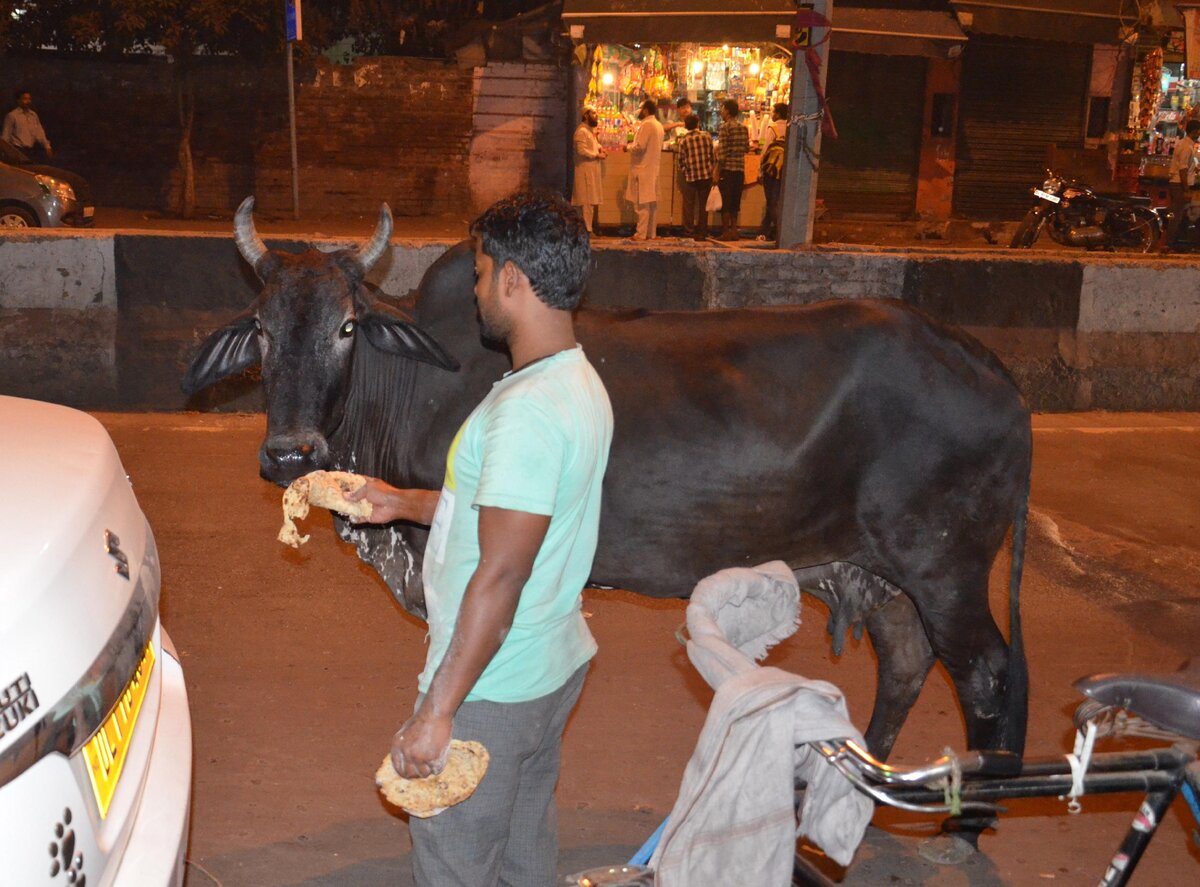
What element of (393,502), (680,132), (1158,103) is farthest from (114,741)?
(1158,103)

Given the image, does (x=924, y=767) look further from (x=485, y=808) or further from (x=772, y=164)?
(x=772, y=164)

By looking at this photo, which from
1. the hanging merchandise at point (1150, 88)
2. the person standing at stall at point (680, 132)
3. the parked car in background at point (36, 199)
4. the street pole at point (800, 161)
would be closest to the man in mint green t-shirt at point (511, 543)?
the street pole at point (800, 161)

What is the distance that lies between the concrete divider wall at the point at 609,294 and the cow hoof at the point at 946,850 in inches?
195

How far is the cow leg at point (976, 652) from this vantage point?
4289 mm

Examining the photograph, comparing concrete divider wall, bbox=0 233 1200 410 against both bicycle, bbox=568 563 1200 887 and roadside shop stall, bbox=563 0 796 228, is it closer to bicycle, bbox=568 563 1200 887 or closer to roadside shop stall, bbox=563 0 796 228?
bicycle, bbox=568 563 1200 887

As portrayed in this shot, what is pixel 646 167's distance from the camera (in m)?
17.2

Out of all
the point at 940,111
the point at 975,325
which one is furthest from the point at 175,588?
the point at 940,111

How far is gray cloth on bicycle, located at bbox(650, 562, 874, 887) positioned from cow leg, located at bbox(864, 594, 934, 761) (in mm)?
2516

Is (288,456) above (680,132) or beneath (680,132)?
beneath

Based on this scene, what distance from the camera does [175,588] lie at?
237 inches

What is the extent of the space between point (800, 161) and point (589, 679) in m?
5.50

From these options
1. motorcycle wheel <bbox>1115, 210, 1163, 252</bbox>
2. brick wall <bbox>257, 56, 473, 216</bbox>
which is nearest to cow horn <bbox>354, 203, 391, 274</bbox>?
motorcycle wheel <bbox>1115, 210, 1163, 252</bbox>

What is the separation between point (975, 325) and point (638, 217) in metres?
9.46

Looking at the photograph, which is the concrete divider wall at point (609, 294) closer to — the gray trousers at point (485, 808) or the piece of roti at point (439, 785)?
the gray trousers at point (485, 808)
